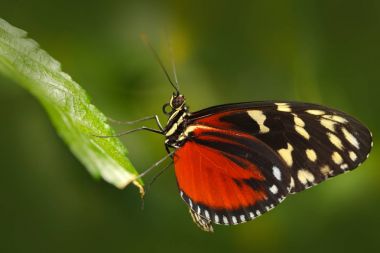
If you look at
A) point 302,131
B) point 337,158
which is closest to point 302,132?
point 302,131

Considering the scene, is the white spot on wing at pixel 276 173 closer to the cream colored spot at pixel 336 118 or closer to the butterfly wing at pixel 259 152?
the butterfly wing at pixel 259 152

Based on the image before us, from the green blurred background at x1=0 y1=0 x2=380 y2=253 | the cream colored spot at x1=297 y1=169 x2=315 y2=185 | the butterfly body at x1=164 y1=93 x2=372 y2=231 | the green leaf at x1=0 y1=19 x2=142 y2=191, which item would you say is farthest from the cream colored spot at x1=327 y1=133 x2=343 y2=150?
the green leaf at x1=0 y1=19 x2=142 y2=191

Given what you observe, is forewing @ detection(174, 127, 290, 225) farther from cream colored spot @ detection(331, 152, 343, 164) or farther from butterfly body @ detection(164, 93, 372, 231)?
cream colored spot @ detection(331, 152, 343, 164)

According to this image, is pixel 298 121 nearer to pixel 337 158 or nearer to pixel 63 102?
pixel 337 158

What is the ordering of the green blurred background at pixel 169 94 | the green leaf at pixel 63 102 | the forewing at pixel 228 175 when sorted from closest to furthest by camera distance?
→ the green leaf at pixel 63 102, the forewing at pixel 228 175, the green blurred background at pixel 169 94

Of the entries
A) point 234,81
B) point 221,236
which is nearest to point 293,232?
point 221,236

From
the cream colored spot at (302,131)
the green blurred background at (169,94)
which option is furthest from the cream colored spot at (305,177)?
the green blurred background at (169,94)
